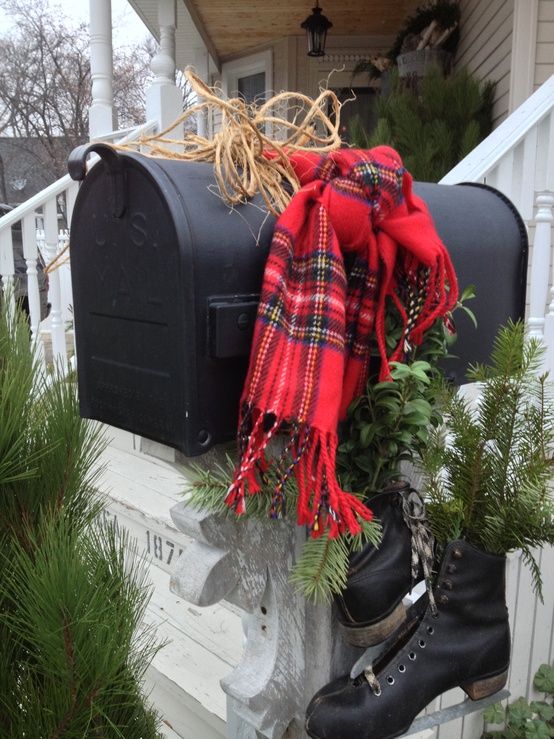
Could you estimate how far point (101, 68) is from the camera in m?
4.25

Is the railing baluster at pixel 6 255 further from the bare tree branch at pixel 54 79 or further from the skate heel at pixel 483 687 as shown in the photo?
the bare tree branch at pixel 54 79

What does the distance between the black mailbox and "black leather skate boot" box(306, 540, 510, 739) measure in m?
0.36

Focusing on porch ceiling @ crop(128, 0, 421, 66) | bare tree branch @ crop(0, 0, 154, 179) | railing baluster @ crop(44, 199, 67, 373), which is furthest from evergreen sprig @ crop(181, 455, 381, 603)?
bare tree branch @ crop(0, 0, 154, 179)

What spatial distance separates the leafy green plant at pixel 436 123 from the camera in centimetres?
402

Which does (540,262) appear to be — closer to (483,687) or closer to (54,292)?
(483,687)

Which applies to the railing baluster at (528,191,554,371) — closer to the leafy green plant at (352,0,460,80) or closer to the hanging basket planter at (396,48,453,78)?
the hanging basket planter at (396,48,453,78)

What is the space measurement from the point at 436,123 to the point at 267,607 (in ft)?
12.1

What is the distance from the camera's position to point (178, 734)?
174 centimetres

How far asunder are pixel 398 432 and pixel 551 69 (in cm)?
390

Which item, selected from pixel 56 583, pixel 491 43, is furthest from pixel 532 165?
pixel 491 43

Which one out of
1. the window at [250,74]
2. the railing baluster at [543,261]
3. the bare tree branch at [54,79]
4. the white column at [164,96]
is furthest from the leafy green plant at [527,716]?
the bare tree branch at [54,79]

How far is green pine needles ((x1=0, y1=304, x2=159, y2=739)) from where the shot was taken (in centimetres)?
71

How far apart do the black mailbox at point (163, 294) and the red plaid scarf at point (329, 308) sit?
0.14 ft

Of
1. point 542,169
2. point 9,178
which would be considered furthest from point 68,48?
point 542,169
